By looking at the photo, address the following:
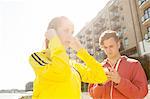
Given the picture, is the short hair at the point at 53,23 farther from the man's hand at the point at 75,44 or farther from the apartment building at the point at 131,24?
the apartment building at the point at 131,24

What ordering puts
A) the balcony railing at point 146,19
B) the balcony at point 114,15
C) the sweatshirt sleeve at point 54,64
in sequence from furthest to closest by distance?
1. the balcony at point 114,15
2. the balcony railing at point 146,19
3. the sweatshirt sleeve at point 54,64

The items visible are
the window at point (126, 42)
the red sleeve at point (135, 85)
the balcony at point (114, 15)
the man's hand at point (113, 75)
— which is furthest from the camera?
the balcony at point (114, 15)

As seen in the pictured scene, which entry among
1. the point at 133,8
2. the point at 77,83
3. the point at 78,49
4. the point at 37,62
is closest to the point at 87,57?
the point at 78,49

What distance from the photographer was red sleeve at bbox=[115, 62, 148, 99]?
2.36 metres

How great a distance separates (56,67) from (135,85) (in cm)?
100

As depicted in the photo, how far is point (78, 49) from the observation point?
1.95 metres

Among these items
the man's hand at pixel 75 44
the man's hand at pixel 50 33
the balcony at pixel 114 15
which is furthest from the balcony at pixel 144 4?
the man's hand at pixel 50 33

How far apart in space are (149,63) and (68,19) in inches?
992

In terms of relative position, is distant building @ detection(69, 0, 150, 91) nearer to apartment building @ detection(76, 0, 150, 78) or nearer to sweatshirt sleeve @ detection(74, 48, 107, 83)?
apartment building @ detection(76, 0, 150, 78)

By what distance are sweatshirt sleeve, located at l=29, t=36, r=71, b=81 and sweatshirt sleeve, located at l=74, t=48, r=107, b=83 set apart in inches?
9.1

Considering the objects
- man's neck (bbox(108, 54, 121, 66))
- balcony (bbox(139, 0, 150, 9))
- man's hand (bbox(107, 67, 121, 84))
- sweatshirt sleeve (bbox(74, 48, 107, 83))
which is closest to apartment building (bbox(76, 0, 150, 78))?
balcony (bbox(139, 0, 150, 9))

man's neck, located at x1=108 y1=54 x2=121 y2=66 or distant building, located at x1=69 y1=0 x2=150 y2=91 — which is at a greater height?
distant building, located at x1=69 y1=0 x2=150 y2=91

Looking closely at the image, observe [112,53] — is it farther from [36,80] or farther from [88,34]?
[88,34]

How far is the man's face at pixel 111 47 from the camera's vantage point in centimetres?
256
